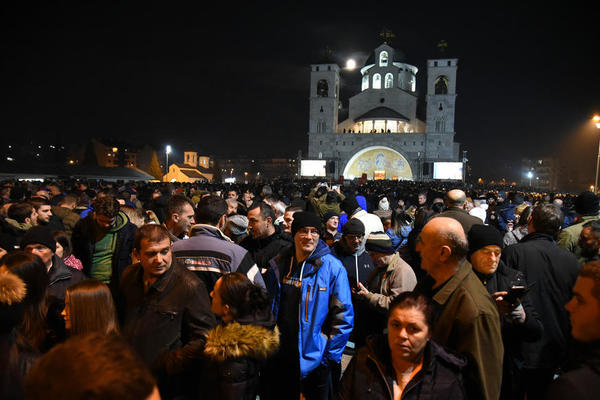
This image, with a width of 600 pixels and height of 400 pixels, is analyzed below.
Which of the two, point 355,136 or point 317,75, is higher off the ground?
point 317,75

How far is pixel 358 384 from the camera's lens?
2.03 m

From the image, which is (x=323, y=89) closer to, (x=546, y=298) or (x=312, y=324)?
(x=546, y=298)

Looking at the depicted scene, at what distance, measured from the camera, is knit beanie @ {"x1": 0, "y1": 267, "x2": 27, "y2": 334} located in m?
1.87

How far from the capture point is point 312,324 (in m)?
3.20

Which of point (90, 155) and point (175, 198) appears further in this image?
point (90, 155)

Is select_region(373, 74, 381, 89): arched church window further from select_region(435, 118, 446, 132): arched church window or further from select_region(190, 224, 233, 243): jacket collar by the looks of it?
select_region(190, 224, 233, 243): jacket collar

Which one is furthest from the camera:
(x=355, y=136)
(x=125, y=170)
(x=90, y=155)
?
(x=90, y=155)

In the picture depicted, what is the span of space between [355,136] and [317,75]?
490 inches

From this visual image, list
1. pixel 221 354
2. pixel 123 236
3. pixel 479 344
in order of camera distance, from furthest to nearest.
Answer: pixel 123 236 < pixel 221 354 < pixel 479 344

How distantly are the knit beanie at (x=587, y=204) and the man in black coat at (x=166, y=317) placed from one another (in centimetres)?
552

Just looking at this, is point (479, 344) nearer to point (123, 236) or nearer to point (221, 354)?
point (221, 354)

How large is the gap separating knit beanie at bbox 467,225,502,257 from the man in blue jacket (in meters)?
1.12

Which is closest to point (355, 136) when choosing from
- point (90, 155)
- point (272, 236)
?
point (90, 155)

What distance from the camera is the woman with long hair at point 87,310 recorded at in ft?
Answer: 8.03
